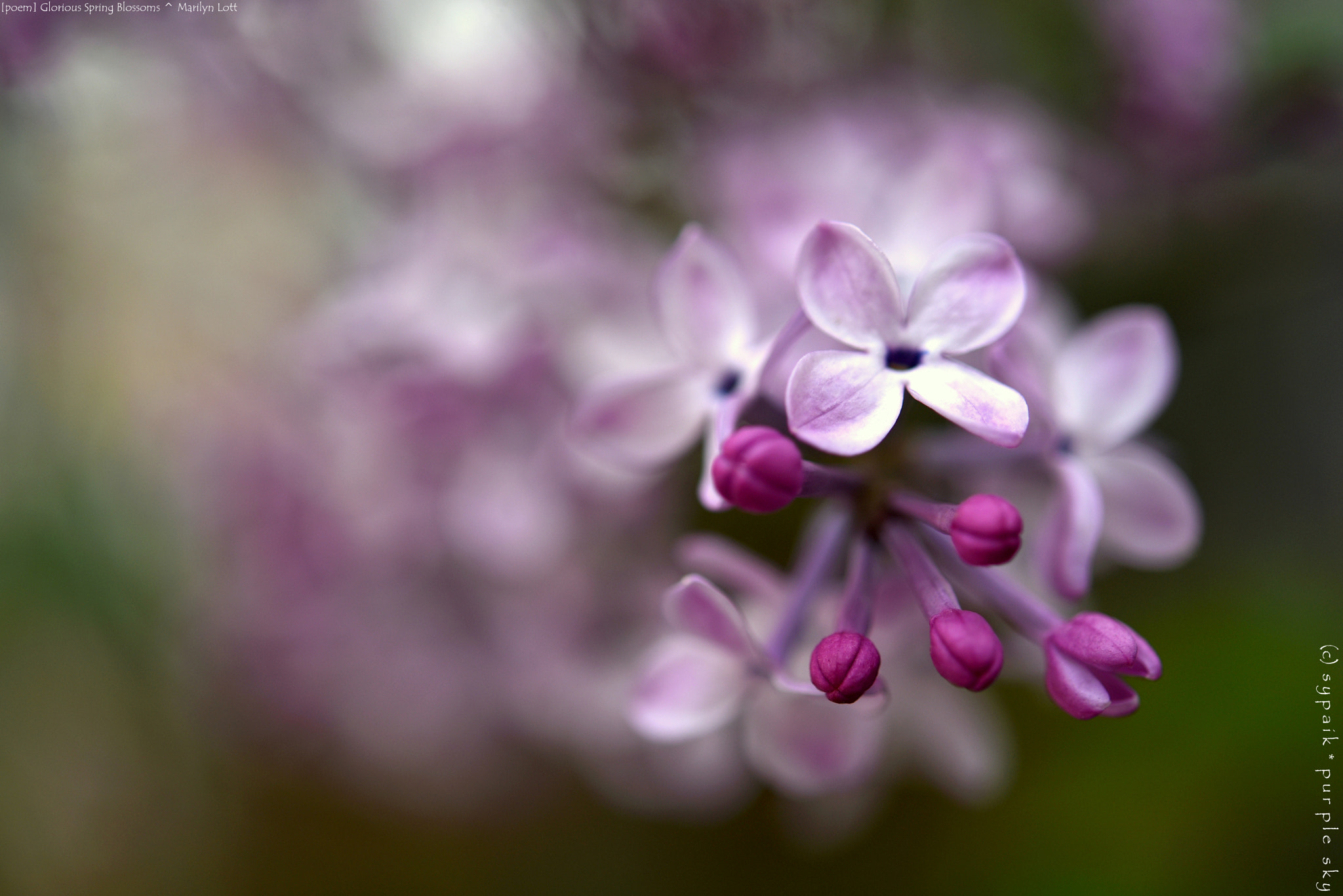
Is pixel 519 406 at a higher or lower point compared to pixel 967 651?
higher

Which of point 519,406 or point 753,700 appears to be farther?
point 519,406

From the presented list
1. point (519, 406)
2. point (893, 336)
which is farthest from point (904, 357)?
point (519, 406)

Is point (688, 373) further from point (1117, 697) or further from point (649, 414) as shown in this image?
point (1117, 697)

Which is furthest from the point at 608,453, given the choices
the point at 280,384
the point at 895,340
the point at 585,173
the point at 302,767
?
the point at 302,767

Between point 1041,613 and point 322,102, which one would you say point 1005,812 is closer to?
point 1041,613

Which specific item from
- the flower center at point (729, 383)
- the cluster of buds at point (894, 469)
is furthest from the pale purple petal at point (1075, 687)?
the flower center at point (729, 383)

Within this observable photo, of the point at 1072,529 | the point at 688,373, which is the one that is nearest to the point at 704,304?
the point at 688,373
